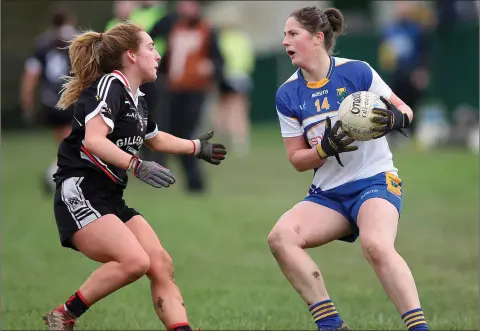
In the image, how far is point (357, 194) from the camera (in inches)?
239

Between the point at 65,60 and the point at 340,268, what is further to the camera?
the point at 65,60

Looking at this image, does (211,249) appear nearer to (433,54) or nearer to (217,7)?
(433,54)

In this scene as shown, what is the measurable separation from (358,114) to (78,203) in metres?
1.63

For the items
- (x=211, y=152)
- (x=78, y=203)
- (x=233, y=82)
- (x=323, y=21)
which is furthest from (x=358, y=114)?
(x=233, y=82)

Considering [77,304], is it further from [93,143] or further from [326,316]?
[326,316]

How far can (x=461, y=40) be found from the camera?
2356cm

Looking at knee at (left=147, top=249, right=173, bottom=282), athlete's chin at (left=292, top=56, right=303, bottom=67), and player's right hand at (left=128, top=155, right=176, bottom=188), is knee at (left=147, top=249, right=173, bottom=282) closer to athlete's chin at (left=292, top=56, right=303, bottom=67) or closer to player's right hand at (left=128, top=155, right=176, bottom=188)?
player's right hand at (left=128, top=155, right=176, bottom=188)

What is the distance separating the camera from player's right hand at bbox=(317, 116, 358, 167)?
577 cm

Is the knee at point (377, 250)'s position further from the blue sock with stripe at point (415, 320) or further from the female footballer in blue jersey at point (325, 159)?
the blue sock with stripe at point (415, 320)

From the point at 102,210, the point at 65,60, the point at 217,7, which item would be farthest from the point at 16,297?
the point at 217,7

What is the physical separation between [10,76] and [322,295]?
23141 mm

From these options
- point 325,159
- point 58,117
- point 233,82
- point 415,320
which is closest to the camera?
point 415,320

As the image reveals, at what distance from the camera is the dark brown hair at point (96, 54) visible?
5871 mm

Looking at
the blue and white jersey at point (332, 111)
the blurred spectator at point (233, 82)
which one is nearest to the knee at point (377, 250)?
the blue and white jersey at point (332, 111)
